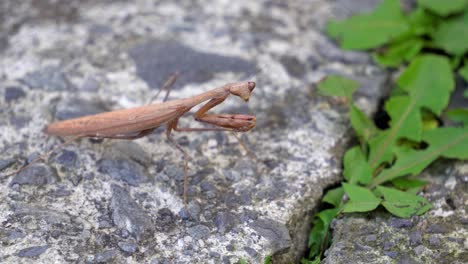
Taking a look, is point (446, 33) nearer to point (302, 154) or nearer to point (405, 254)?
point (302, 154)

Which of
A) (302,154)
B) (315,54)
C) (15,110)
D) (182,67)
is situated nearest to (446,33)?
(315,54)

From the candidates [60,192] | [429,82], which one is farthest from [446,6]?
[60,192]

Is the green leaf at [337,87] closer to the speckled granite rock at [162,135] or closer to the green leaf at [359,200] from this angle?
the speckled granite rock at [162,135]

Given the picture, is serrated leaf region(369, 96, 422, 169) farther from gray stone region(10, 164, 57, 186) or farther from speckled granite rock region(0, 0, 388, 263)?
gray stone region(10, 164, 57, 186)

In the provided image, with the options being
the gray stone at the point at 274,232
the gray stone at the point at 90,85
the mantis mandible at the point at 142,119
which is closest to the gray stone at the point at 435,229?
the gray stone at the point at 274,232

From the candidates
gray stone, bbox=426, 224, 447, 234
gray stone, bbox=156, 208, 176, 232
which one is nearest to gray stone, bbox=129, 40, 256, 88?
gray stone, bbox=156, 208, 176, 232
